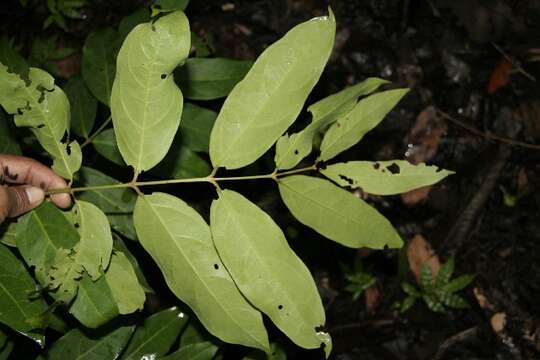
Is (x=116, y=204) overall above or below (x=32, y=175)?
below

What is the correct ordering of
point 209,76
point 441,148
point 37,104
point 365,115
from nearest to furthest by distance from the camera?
point 37,104 → point 365,115 → point 209,76 → point 441,148

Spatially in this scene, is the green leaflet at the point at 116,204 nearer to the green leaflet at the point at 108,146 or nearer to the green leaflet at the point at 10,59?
the green leaflet at the point at 108,146

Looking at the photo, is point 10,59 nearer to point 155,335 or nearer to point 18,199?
point 18,199

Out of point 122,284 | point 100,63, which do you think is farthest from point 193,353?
point 100,63

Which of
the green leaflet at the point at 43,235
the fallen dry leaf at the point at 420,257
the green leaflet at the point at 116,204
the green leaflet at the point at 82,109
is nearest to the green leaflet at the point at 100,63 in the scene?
the green leaflet at the point at 82,109

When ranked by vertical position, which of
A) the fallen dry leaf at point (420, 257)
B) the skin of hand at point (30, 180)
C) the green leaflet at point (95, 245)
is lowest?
the fallen dry leaf at point (420, 257)

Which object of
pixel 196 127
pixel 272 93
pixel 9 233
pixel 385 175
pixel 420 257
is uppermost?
pixel 272 93

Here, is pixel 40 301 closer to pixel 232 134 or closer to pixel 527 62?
pixel 232 134

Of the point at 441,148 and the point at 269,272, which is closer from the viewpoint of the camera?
the point at 269,272
